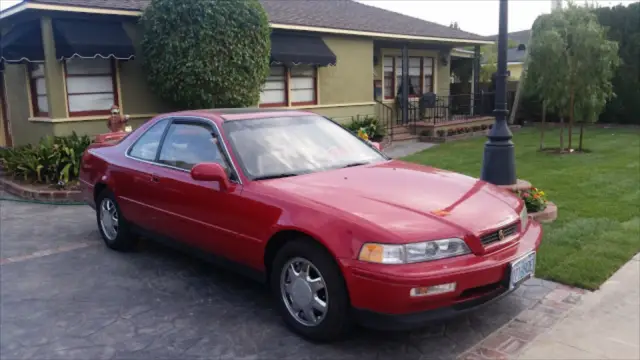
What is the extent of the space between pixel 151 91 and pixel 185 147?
24.7 ft

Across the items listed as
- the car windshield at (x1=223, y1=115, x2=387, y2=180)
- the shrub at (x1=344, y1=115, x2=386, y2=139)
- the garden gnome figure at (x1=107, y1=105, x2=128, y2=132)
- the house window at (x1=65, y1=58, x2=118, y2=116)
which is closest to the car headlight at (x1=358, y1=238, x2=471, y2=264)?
the car windshield at (x1=223, y1=115, x2=387, y2=180)

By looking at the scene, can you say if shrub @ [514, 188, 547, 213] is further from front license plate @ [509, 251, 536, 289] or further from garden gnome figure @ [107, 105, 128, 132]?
garden gnome figure @ [107, 105, 128, 132]

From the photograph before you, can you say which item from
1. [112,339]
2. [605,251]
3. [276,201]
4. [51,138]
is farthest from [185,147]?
[51,138]

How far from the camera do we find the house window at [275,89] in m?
14.4

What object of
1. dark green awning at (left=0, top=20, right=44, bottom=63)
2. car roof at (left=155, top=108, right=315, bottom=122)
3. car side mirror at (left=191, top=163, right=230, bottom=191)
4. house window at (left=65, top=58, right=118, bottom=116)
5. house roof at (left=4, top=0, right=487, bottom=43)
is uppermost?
house roof at (left=4, top=0, right=487, bottom=43)

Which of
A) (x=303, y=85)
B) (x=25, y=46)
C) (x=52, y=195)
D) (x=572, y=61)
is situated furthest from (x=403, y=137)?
(x=52, y=195)

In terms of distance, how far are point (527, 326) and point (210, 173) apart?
259 cm

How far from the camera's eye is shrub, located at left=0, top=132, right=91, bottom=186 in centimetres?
942

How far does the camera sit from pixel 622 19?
18.9m

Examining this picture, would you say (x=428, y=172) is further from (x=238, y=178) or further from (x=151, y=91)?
(x=151, y=91)

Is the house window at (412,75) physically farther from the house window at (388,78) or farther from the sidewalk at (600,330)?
the sidewalk at (600,330)

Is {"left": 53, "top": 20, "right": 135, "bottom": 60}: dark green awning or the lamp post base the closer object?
the lamp post base

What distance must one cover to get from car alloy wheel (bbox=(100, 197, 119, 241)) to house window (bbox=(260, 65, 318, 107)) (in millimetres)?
8386

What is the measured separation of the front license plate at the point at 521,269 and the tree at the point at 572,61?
31.0 ft
